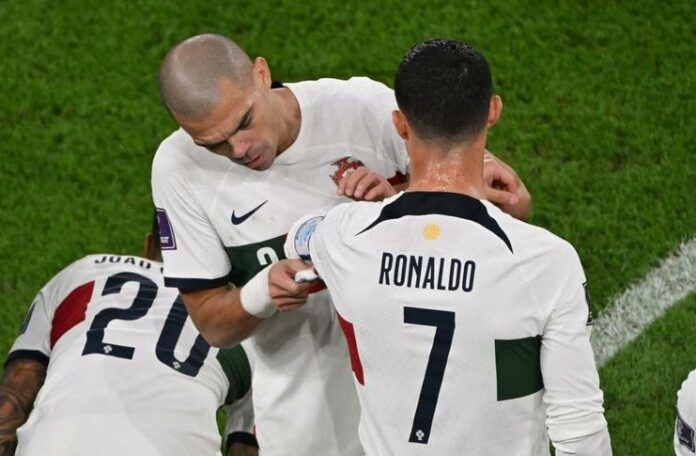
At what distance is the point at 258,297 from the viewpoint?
10.7 ft

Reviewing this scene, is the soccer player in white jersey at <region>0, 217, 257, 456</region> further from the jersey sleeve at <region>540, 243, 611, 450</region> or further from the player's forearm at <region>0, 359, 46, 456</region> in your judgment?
the jersey sleeve at <region>540, 243, 611, 450</region>

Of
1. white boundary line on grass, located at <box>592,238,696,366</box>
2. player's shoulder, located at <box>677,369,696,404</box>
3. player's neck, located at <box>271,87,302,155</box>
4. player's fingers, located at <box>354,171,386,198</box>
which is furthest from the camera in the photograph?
white boundary line on grass, located at <box>592,238,696,366</box>

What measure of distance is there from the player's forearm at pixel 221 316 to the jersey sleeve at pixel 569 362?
960mm

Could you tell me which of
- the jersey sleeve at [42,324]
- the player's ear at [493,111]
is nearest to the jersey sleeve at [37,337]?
the jersey sleeve at [42,324]

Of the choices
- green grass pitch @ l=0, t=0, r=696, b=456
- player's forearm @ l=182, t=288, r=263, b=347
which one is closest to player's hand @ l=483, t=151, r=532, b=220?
player's forearm @ l=182, t=288, r=263, b=347

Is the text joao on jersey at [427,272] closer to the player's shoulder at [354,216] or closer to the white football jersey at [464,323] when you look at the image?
the white football jersey at [464,323]

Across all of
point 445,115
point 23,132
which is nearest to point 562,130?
point 23,132

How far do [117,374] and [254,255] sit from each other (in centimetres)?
100

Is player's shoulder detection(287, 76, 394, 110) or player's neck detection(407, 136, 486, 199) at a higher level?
player's neck detection(407, 136, 486, 199)

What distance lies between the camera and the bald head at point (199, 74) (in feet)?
10.5

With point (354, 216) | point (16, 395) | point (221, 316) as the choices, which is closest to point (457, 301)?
point (354, 216)

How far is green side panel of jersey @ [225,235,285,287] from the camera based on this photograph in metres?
3.55

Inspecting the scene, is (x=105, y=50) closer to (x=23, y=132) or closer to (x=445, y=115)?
(x=23, y=132)

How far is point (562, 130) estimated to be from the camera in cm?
595
